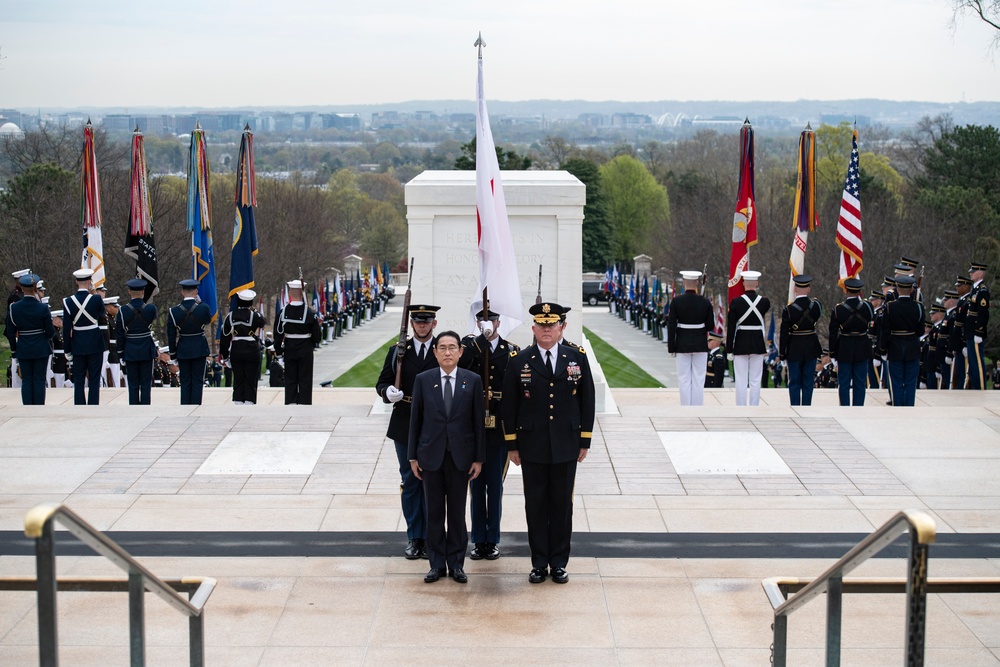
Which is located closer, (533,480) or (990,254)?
(533,480)

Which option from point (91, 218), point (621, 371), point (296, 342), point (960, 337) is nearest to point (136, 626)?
point (296, 342)

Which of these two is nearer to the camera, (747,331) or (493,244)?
(493,244)

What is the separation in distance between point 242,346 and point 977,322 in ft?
25.9

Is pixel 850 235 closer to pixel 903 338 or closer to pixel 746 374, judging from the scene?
pixel 903 338

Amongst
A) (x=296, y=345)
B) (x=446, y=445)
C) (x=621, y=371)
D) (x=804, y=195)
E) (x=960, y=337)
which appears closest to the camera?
(x=446, y=445)

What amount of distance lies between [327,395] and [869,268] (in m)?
21.8

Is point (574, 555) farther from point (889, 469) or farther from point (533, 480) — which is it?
point (889, 469)

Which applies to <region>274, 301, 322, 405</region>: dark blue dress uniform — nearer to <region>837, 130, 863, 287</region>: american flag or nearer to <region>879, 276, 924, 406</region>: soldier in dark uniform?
<region>879, 276, 924, 406</region>: soldier in dark uniform

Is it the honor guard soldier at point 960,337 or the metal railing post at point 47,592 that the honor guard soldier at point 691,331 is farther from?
the metal railing post at point 47,592

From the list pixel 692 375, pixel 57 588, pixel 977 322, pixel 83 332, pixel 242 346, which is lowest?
pixel 692 375

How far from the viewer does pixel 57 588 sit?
4.35 metres

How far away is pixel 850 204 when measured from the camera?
16844 millimetres

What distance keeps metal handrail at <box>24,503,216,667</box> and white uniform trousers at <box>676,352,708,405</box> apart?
846cm

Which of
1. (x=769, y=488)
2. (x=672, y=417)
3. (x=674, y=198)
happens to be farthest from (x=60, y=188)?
(x=674, y=198)
